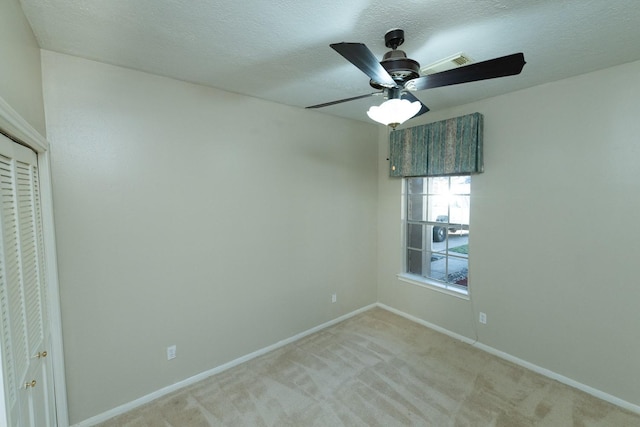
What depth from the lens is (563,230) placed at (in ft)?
8.13

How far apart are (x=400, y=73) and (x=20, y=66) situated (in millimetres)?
1856

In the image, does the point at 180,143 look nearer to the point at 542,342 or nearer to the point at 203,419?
the point at 203,419

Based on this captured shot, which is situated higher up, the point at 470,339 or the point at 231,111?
the point at 231,111

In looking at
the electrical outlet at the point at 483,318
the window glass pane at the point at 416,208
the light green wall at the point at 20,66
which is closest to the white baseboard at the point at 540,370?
the electrical outlet at the point at 483,318

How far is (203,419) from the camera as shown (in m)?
2.11

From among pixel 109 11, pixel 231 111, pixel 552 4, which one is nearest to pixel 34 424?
pixel 109 11

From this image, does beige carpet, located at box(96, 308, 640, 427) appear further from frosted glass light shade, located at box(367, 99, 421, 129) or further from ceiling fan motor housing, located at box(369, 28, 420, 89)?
ceiling fan motor housing, located at box(369, 28, 420, 89)

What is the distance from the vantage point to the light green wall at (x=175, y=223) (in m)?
1.99

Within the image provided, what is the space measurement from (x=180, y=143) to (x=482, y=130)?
2884 millimetres

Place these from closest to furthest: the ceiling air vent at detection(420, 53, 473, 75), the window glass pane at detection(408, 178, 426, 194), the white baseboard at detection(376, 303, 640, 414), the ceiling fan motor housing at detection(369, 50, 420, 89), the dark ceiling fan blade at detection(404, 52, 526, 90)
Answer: the dark ceiling fan blade at detection(404, 52, 526, 90)
the ceiling fan motor housing at detection(369, 50, 420, 89)
the ceiling air vent at detection(420, 53, 473, 75)
the white baseboard at detection(376, 303, 640, 414)
the window glass pane at detection(408, 178, 426, 194)

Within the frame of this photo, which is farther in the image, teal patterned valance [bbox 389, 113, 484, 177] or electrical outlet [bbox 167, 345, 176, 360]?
teal patterned valance [bbox 389, 113, 484, 177]

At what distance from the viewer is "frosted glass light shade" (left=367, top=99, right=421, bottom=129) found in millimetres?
1461

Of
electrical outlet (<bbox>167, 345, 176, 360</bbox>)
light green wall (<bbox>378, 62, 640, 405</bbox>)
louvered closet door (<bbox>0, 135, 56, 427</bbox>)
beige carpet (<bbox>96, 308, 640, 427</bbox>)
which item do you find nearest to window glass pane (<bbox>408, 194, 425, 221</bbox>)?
light green wall (<bbox>378, 62, 640, 405</bbox>)

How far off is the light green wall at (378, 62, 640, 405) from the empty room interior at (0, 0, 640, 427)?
0.6 inches
